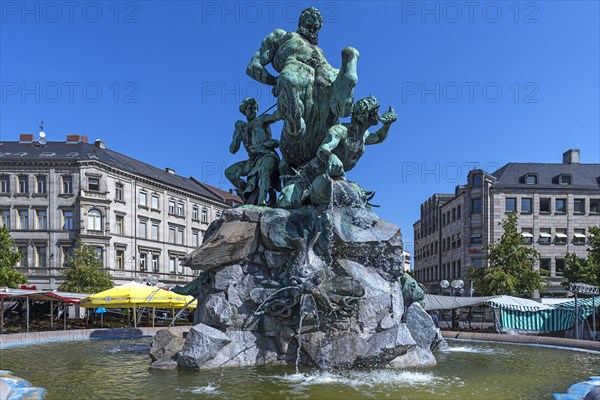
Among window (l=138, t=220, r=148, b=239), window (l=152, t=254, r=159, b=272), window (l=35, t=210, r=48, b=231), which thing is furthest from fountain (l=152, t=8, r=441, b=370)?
window (l=152, t=254, r=159, b=272)

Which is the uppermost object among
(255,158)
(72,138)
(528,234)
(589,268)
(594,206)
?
(72,138)

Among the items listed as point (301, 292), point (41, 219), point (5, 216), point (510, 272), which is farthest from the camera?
point (5, 216)

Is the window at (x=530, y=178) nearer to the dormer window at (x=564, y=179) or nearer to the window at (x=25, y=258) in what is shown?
the dormer window at (x=564, y=179)

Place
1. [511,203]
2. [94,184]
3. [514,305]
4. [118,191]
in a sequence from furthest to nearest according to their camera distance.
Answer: [511,203], [118,191], [94,184], [514,305]

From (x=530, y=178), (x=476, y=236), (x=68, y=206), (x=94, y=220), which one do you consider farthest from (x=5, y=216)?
(x=530, y=178)

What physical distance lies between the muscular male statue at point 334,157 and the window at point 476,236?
50.4 metres

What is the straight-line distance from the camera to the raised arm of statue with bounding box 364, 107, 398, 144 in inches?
606

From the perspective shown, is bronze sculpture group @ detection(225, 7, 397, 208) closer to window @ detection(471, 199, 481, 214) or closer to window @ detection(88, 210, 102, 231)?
window @ detection(88, 210, 102, 231)

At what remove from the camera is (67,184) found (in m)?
54.1

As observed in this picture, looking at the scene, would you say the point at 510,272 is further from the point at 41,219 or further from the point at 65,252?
the point at 41,219

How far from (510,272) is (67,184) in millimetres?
41717

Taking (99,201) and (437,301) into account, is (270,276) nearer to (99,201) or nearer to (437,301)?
(437,301)

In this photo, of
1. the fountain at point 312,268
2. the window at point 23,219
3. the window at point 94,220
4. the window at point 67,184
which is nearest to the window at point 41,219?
the window at point 23,219

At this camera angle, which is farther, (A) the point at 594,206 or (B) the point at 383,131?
(A) the point at 594,206
